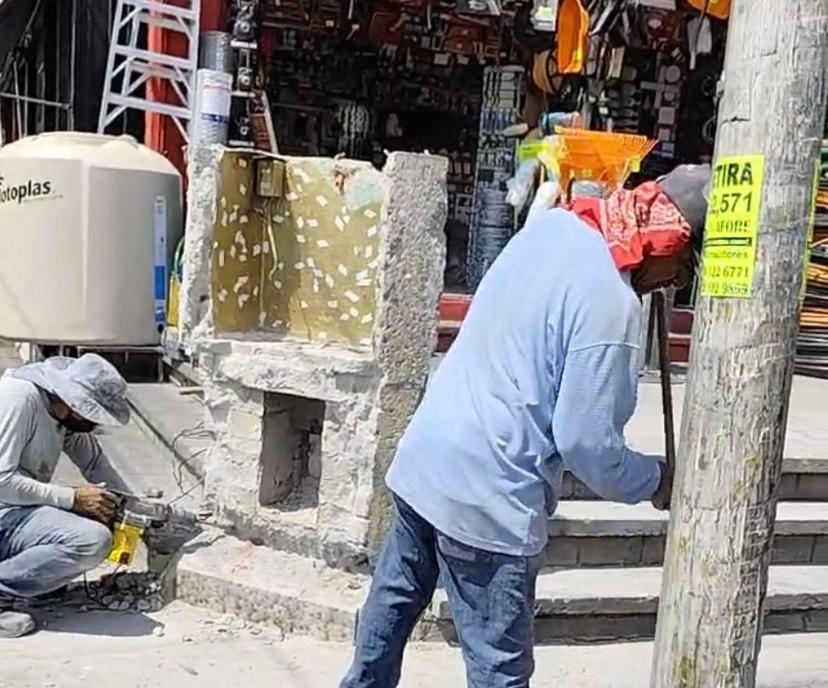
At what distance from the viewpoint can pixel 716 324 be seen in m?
2.18

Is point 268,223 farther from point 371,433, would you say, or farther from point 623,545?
point 623,545

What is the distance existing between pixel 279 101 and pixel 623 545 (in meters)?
6.28

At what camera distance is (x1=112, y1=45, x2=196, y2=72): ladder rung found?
22.1ft

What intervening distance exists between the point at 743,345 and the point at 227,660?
225cm

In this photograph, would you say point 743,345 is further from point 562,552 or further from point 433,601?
point 562,552

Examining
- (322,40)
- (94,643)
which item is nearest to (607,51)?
(322,40)

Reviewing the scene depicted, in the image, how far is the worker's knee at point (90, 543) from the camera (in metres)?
3.79

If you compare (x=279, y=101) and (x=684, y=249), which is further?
(x=279, y=101)

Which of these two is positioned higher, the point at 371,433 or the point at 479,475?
the point at 479,475

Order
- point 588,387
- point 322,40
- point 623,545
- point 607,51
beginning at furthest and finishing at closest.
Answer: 1. point 322,40
2. point 607,51
3. point 623,545
4. point 588,387

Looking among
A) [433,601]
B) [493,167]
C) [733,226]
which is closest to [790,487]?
[433,601]

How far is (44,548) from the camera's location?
378 cm

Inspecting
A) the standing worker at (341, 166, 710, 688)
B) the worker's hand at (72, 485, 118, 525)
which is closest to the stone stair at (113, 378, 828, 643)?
the worker's hand at (72, 485, 118, 525)

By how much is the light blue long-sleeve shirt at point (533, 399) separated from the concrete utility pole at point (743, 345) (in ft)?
0.56
